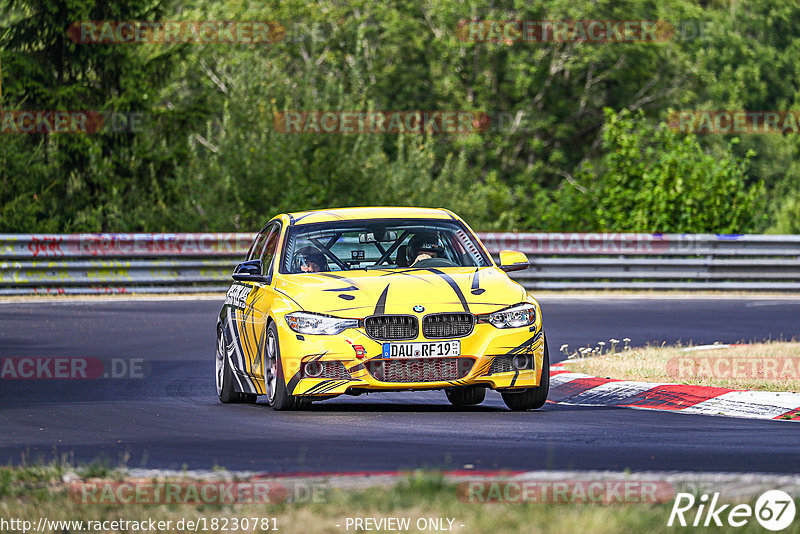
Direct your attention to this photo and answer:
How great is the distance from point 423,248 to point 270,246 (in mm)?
1411

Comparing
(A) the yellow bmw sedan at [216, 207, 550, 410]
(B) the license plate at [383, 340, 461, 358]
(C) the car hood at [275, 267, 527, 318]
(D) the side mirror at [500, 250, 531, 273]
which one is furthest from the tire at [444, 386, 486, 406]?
(B) the license plate at [383, 340, 461, 358]

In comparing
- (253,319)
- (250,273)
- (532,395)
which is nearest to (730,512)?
(532,395)

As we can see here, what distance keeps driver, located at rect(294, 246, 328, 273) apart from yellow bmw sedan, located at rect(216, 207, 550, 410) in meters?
0.01

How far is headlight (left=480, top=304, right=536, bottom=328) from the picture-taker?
10.5 metres

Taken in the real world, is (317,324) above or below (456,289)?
below

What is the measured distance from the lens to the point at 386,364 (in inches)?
406

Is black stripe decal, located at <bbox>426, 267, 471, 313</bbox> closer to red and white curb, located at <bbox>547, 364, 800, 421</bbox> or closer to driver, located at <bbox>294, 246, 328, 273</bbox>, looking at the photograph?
driver, located at <bbox>294, 246, 328, 273</bbox>

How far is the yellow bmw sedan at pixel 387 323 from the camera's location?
33.9 ft

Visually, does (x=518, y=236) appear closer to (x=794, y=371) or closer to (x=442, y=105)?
(x=794, y=371)

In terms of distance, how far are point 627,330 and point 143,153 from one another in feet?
55.8

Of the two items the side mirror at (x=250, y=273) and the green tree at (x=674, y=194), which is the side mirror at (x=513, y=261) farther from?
the green tree at (x=674, y=194)

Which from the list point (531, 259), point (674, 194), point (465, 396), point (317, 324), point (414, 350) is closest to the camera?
point (414, 350)

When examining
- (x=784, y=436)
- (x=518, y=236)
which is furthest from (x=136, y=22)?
(x=784, y=436)

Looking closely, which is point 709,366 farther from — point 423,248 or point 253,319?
point 253,319
